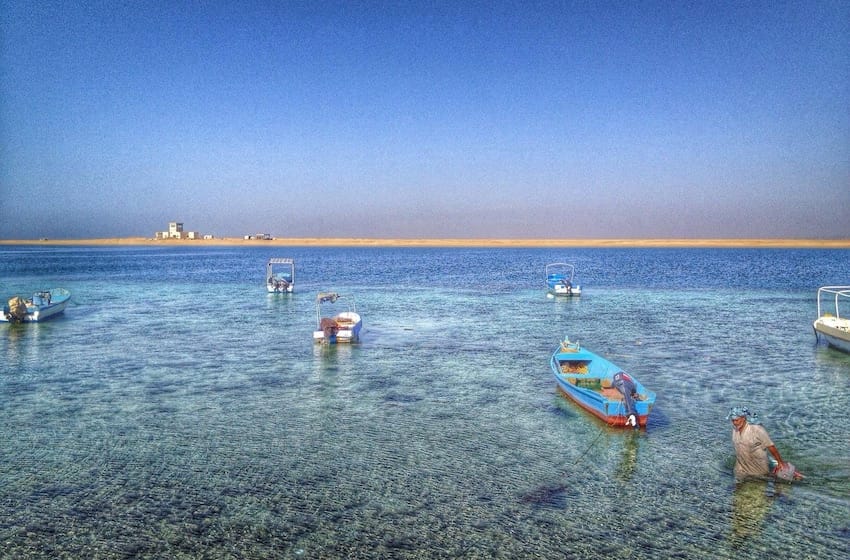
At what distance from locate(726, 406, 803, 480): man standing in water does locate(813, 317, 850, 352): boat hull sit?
62.0ft

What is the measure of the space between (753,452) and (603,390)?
580cm

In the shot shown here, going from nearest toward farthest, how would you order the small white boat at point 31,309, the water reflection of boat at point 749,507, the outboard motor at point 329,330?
the water reflection of boat at point 749,507
the outboard motor at point 329,330
the small white boat at point 31,309

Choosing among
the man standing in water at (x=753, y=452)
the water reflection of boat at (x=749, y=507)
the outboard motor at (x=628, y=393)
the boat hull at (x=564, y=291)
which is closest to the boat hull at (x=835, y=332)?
the outboard motor at (x=628, y=393)

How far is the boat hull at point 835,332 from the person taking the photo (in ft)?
93.0

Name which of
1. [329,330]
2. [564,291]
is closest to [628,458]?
[329,330]

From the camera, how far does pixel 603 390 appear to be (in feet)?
61.5

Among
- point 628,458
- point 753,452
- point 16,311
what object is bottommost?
point 628,458

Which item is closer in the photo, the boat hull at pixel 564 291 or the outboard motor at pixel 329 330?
the outboard motor at pixel 329 330

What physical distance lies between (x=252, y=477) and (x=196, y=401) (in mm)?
7485

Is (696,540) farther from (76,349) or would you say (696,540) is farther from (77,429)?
(76,349)

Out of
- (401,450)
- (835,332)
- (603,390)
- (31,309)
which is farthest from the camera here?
(31,309)

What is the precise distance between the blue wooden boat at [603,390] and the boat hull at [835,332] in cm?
1462

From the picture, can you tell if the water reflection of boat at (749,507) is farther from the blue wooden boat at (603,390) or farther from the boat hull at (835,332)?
the boat hull at (835,332)

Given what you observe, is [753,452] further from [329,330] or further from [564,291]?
[564,291]
